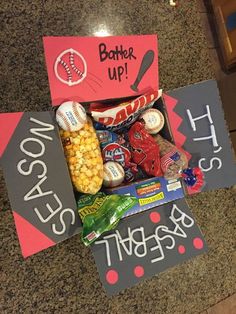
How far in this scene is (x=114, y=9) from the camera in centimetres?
100

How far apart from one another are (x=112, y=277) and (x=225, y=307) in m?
0.38

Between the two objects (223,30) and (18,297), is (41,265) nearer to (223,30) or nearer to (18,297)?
(18,297)

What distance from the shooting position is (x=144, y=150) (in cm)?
86

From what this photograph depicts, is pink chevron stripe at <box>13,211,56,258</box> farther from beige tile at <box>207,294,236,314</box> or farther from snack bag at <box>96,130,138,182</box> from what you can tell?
beige tile at <box>207,294,236,314</box>

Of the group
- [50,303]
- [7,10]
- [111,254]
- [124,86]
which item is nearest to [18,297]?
[50,303]

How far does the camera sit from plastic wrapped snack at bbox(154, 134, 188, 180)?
833 mm

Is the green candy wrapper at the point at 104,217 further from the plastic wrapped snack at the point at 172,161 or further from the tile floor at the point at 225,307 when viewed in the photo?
the tile floor at the point at 225,307

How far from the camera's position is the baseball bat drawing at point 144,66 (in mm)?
885

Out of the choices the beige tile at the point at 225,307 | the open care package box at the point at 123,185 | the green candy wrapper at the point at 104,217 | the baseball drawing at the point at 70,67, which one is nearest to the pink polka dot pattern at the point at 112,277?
the open care package box at the point at 123,185

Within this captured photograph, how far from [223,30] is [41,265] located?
0.91 metres

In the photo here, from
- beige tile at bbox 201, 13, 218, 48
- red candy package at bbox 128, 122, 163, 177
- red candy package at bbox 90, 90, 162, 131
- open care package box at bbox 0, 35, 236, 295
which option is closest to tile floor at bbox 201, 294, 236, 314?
open care package box at bbox 0, 35, 236, 295

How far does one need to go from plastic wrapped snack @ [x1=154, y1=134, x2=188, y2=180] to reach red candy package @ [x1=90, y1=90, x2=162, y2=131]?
0.11 metres

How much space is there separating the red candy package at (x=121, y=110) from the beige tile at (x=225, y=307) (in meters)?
0.55

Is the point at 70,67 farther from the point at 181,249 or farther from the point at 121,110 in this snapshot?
the point at 181,249
